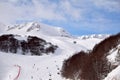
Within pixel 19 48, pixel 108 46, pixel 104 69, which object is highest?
pixel 19 48

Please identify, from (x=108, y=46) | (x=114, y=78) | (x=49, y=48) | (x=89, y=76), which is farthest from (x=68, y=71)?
(x=49, y=48)

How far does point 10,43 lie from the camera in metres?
143

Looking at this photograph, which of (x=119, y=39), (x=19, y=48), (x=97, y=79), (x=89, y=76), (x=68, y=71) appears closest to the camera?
(x=97, y=79)

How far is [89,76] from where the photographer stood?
20297mm

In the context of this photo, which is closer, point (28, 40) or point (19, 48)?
point (19, 48)

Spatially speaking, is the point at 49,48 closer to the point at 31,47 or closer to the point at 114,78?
the point at 31,47

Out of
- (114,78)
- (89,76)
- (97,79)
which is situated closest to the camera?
(114,78)

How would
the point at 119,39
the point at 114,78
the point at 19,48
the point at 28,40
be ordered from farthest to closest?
the point at 28,40
the point at 19,48
the point at 119,39
the point at 114,78

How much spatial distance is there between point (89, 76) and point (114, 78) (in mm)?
10794

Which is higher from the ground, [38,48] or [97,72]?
[38,48]

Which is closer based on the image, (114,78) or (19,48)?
(114,78)

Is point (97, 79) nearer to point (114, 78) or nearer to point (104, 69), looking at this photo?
point (104, 69)

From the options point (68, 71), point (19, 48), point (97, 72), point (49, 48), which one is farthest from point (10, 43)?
point (97, 72)

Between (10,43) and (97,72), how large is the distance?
126175 millimetres
